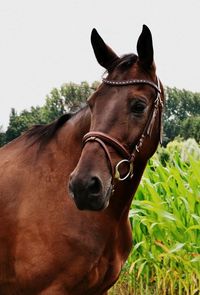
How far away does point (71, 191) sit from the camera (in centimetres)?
315

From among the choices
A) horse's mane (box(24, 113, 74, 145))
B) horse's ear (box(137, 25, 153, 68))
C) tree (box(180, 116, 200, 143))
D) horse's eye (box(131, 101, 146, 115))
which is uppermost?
horse's ear (box(137, 25, 153, 68))

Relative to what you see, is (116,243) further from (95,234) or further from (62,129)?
(62,129)

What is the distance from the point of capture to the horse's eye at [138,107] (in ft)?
11.0

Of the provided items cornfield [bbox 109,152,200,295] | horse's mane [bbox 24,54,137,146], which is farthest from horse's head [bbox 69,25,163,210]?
cornfield [bbox 109,152,200,295]

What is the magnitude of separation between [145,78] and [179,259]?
288cm

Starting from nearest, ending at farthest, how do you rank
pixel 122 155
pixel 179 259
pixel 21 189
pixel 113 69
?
pixel 122 155 → pixel 113 69 → pixel 21 189 → pixel 179 259

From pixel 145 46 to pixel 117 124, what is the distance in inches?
21.0

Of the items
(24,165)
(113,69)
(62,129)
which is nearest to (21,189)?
(24,165)

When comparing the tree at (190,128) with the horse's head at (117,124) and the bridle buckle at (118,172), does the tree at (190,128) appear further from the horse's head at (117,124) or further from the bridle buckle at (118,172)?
the bridle buckle at (118,172)

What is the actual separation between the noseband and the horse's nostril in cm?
16

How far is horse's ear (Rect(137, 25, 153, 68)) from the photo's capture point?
11.5 feet

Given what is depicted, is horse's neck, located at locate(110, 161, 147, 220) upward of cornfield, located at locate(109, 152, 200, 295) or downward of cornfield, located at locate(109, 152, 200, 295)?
upward

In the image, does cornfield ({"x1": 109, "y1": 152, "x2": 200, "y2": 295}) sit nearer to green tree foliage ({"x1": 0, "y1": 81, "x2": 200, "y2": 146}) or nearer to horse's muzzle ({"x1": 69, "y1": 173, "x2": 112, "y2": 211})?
horse's muzzle ({"x1": 69, "y1": 173, "x2": 112, "y2": 211})

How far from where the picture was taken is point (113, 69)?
3.54 metres
